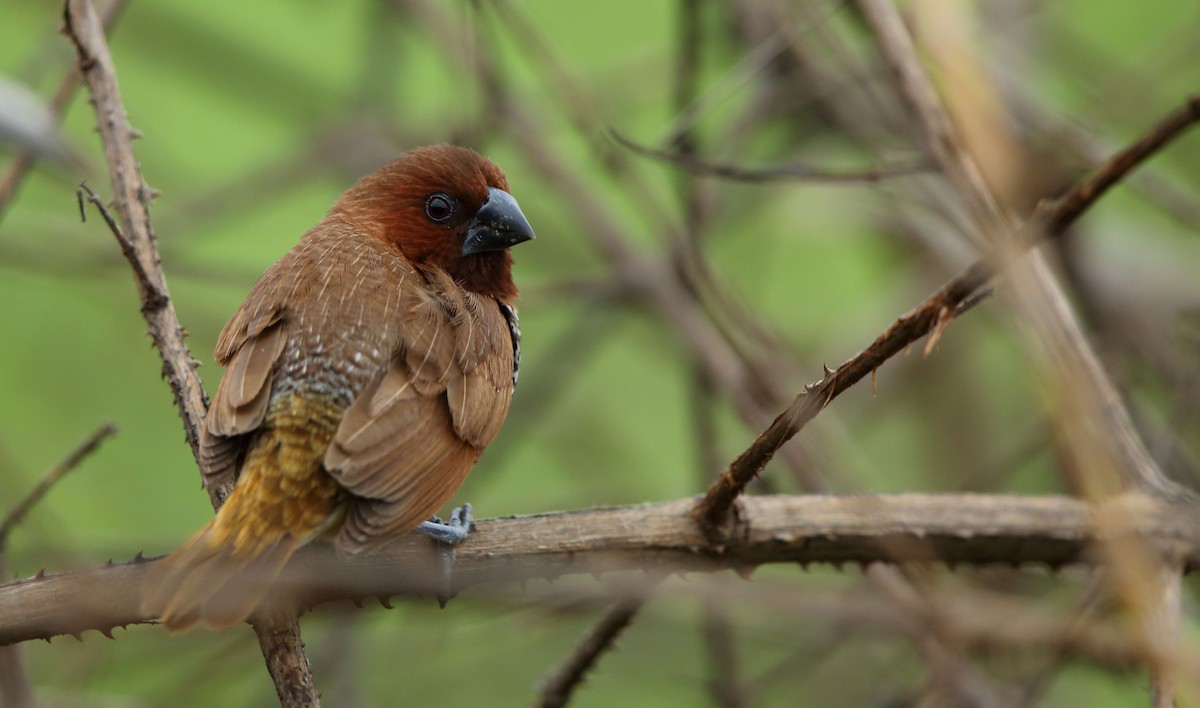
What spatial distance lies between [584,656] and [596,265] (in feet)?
10.6

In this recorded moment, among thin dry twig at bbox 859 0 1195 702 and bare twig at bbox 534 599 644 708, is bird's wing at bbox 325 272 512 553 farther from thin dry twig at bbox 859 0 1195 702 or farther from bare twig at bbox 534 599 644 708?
thin dry twig at bbox 859 0 1195 702

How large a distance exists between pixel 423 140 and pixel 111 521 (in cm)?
204

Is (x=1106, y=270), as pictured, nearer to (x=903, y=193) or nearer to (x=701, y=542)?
(x=903, y=193)

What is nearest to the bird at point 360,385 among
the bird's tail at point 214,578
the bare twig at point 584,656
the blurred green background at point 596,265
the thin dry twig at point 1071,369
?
the bird's tail at point 214,578

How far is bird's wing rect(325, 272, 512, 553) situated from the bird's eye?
0.74 ft

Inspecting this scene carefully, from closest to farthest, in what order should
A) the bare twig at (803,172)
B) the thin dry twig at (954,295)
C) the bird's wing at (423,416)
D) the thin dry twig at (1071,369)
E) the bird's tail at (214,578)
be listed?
the thin dry twig at (954,295) → the thin dry twig at (1071,369) → the bird's tail at (214,578) → the bird's wing at (423,416) → the bare twig at (803,172)


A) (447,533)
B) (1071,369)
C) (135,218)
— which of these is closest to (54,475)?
(135,218)

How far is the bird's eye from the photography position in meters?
3.33

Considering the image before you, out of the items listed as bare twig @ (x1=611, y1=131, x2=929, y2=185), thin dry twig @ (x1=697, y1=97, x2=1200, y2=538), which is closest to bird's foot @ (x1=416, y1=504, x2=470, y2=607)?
thin dry twig @ (x1=697, y1=97, x2=1200, y2=538)

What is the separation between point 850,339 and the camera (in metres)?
5.08

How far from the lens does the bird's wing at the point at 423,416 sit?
2.49 meters

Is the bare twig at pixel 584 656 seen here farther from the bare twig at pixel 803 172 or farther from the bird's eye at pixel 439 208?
the bird's eye at pixel 439 208

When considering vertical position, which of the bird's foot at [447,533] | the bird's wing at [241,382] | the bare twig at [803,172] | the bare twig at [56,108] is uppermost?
the bare twig at [803,172]

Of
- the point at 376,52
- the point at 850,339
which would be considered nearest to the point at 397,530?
the point at 376,52
